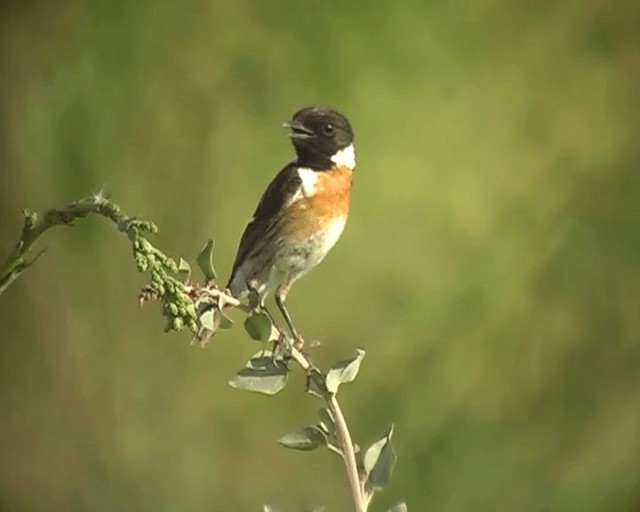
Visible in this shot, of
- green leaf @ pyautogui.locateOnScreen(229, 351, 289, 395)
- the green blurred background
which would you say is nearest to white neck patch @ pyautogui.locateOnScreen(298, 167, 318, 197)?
the green blurred background

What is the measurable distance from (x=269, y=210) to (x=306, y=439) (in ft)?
1.65

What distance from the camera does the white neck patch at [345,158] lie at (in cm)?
104

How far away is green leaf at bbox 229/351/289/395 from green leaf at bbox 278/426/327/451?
0.03 metres

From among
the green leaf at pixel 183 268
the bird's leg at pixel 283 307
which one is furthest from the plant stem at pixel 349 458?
the bird's leg at pixel 283 307

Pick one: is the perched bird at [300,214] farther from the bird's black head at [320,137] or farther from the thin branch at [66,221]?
the thin branch at [66,221]

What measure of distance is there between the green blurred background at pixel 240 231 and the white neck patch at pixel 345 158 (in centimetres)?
10

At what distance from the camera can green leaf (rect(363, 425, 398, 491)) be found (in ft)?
1.83

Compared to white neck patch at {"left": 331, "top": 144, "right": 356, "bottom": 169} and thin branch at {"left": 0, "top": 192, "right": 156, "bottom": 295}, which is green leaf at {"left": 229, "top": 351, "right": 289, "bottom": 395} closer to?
thin branch at {"left": 0, "top": 192, "right": 156, "bottom": 295}

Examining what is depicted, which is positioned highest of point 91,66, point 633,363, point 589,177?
point 91,66

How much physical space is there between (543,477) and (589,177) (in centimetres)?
37

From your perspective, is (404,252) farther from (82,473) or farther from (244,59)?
(82,473)

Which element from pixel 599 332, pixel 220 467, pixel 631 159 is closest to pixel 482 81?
pixel 631 159

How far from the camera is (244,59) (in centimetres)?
117

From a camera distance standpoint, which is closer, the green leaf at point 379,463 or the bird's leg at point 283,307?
the green leaf at point 379,463
